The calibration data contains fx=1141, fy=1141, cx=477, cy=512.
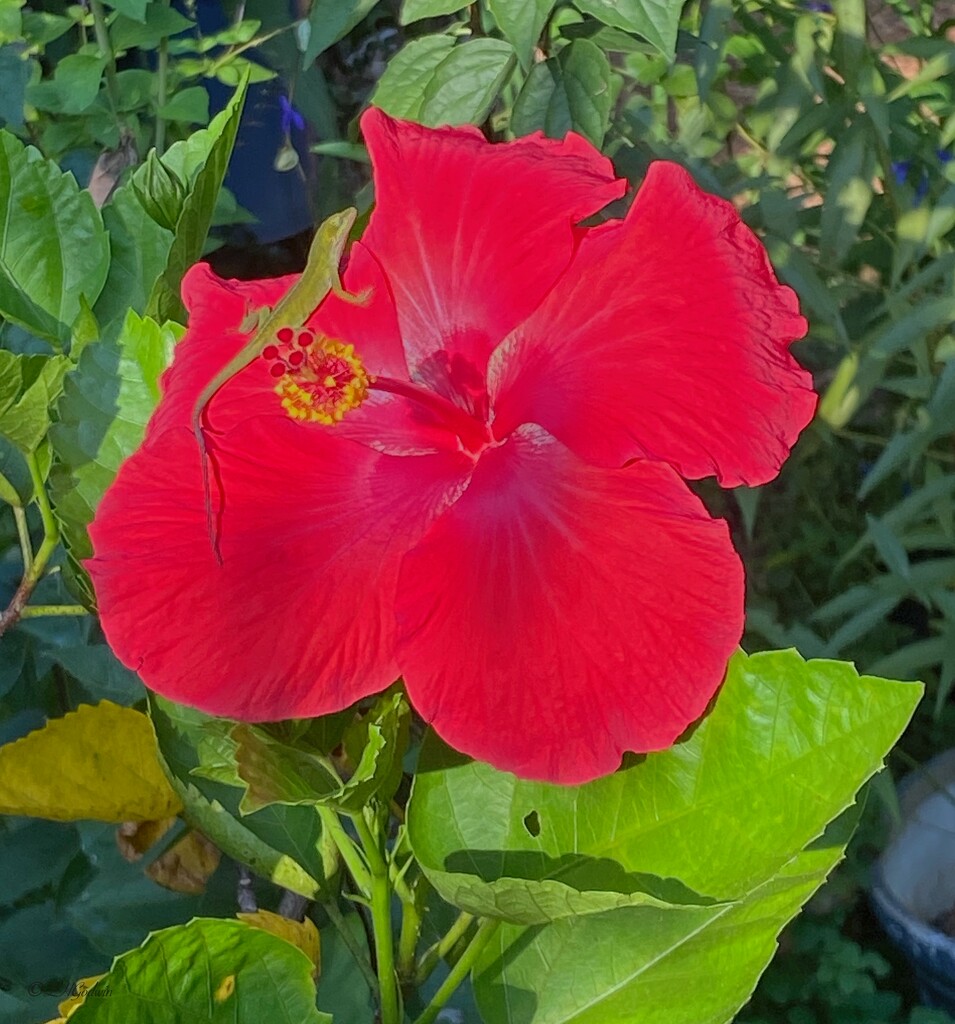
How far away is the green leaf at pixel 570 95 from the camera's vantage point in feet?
2.85

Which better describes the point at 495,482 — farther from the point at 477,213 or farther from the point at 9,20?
the point at 9,20

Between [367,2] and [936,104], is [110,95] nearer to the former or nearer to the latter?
[367,2]

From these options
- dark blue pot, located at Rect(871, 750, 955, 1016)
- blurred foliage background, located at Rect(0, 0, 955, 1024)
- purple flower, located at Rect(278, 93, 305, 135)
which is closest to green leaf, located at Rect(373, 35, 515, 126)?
blurred foliage background, located at Rect(0, 0, 955, 1024)

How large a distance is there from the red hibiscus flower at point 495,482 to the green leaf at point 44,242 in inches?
4.9

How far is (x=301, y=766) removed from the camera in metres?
0.42

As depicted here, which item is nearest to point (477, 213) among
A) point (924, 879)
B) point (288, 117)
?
point (288, 117)

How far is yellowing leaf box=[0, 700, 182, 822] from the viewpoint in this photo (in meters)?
0.48

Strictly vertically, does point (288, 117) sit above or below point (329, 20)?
below

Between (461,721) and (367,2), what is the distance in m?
0.70

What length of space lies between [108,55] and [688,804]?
2.71ft

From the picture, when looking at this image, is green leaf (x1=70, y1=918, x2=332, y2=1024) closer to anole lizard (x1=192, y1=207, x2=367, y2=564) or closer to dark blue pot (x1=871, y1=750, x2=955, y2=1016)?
anole lizard (x1=192, y1=207, x2=367, y2=564)

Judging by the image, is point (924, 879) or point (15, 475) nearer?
point (15, 475)

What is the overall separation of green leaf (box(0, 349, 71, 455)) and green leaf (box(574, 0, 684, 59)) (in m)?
0.44

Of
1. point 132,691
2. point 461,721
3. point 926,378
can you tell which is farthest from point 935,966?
point 461,721
